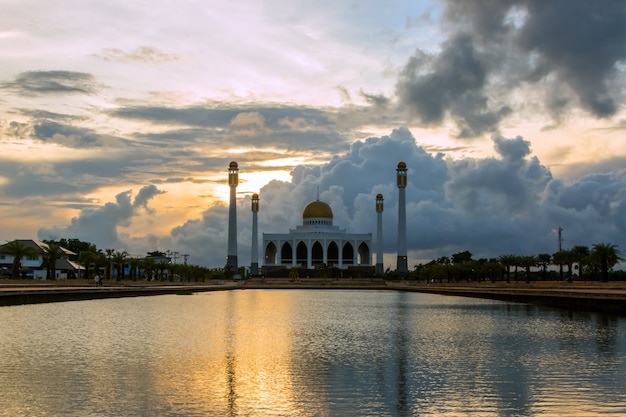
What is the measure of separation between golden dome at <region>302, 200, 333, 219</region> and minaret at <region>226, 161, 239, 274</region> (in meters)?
15.4

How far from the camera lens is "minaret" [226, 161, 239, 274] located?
98125 millimetres

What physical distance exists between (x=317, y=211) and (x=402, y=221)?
19.7m

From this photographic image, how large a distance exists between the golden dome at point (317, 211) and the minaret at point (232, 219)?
15398 millimetres

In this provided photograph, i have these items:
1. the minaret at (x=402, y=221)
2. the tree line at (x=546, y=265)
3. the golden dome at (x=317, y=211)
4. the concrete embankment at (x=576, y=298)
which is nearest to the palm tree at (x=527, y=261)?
the tree line at (x=546, y=265)

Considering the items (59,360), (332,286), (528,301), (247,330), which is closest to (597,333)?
(247,330)

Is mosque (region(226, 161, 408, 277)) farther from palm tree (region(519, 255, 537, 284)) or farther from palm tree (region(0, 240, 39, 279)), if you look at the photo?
palm tree (region(0, 240, 39, 279))

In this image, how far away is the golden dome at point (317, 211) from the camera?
11156 centimetres

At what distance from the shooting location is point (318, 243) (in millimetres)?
108438

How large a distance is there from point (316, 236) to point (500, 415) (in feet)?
316

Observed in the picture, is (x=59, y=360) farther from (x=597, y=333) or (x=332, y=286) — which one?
(x=332, y=286)

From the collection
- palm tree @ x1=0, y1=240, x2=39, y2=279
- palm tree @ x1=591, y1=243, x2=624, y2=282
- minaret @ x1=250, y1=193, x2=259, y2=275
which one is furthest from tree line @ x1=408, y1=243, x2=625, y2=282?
palm tree @ x1=0, y1=240, x2=39, y2=279

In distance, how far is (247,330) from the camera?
23078 mm

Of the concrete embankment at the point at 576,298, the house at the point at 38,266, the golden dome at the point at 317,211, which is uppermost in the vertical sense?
the golden dome at the point at 317,211

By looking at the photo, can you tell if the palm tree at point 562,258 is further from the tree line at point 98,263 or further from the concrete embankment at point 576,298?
the tree line at point 98,263
